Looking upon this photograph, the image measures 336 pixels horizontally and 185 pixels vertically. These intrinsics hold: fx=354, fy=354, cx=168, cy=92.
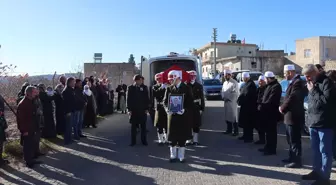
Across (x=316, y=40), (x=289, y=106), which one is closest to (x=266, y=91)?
(x=289, y=106)

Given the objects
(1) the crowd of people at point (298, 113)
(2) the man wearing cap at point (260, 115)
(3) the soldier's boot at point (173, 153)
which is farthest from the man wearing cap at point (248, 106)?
(3) the soldier's boot at point (173, 153)

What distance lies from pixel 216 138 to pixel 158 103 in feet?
7.74


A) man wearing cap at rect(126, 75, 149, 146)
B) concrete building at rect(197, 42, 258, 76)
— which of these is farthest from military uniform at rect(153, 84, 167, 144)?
concrete building at rect(197, 42, 258, 76)

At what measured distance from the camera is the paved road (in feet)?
21.6

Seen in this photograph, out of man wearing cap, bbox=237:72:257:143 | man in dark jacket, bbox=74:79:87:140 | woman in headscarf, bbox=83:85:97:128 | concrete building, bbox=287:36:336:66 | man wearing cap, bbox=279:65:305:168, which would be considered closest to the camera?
man wearing cap, bbox=279:65:305:168

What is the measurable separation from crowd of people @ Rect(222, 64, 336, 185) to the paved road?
0.42 metres

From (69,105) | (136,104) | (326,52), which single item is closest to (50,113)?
(69,105)

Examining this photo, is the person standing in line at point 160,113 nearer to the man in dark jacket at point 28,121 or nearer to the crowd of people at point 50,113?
the crowd of people at point 50,113

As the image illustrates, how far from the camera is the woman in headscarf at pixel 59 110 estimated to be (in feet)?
34.0

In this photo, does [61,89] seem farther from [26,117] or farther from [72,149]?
[26,117]

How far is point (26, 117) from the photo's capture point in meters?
7.58

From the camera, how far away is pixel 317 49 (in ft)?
196

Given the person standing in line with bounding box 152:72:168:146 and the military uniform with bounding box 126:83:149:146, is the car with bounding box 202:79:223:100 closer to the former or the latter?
the person standing in line with bounding box 152:72:168:146

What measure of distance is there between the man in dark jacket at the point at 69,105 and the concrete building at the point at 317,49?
5501cm
